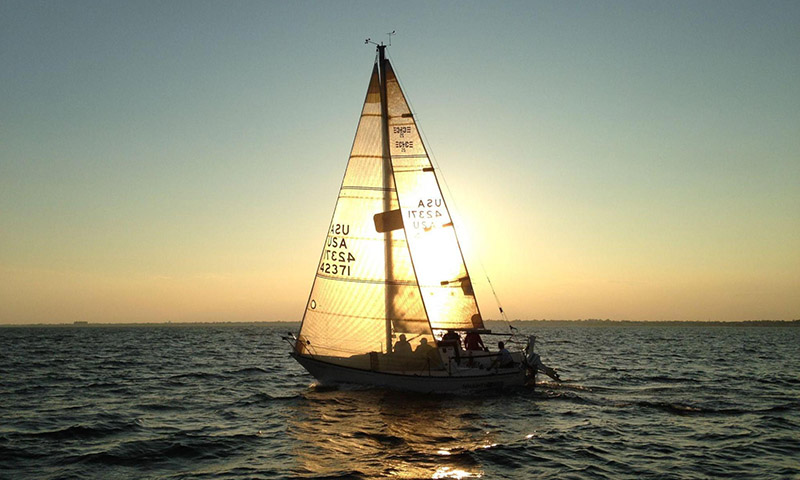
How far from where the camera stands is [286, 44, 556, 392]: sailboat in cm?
2369

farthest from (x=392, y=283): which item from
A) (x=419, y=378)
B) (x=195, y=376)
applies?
(x=195, y=376)

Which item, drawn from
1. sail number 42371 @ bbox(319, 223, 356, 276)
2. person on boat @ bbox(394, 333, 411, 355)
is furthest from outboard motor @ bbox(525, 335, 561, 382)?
sail number 42371 @ bbox(319, 223, 356, 276)

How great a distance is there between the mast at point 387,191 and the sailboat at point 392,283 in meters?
0.04

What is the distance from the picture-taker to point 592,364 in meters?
43.7

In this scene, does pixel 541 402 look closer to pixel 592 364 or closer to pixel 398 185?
pixel 398 185

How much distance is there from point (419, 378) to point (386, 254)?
5.15 meters

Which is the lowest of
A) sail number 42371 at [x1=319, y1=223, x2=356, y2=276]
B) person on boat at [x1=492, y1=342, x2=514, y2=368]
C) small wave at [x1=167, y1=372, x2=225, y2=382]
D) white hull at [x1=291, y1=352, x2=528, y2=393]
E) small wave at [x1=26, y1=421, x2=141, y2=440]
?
small wave at [x1=167, y1=372, x2=225, y2=382]

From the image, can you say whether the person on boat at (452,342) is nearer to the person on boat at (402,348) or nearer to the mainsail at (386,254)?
the mainsail at (386,254)

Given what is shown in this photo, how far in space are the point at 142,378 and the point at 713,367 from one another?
36098mm

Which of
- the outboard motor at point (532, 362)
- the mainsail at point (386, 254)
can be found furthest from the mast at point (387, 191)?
the outboard motor at point (532, 362)

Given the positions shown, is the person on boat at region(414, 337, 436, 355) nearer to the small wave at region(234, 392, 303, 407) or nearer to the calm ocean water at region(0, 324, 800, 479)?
the calm ocean water at region(0, 324, 800, 479)

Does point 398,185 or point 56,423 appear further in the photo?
point 398,185

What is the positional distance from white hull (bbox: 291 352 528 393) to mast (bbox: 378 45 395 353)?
1312 millimetres

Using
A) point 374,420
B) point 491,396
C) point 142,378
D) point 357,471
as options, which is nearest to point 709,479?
point 357,471
